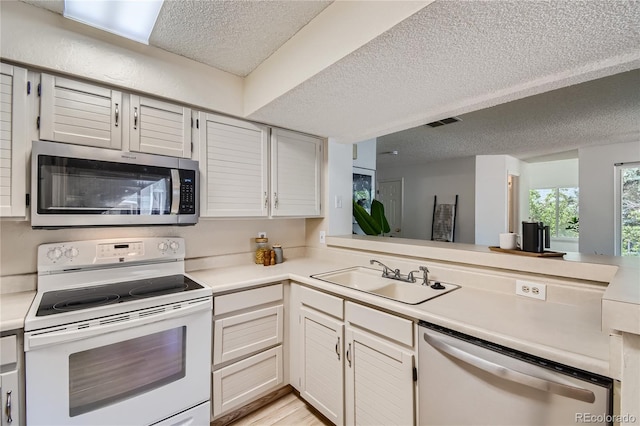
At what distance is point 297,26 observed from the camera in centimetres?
150

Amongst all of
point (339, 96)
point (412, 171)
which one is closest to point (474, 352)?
point (339, 96)

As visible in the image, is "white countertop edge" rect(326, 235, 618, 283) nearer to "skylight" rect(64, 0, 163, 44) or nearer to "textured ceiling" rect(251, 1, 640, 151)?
"textured ceiling" rect(251, 1, 640, 151)

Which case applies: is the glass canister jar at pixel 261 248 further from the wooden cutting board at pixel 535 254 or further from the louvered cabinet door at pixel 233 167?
the wooden cutting board at pixel 535 254

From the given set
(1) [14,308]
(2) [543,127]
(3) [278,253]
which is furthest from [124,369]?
(2) [543,127]

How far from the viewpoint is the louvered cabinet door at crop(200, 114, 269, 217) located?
1.93m

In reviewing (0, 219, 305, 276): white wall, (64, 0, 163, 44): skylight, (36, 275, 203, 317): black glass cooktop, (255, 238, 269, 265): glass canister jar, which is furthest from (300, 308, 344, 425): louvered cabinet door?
(64, 0, 163, 44): skylight

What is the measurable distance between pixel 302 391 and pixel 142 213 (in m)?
1.56

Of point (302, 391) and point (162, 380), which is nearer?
point (162, 380)

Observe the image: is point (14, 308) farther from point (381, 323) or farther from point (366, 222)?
point (366, 222)

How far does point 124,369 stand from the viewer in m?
1.37

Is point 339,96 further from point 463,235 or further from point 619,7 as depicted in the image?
point 463,235

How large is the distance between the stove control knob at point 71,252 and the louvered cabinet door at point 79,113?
605 mm

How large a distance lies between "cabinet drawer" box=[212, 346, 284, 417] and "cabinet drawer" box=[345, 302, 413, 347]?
2.48ft

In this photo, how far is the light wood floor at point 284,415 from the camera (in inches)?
69.8
